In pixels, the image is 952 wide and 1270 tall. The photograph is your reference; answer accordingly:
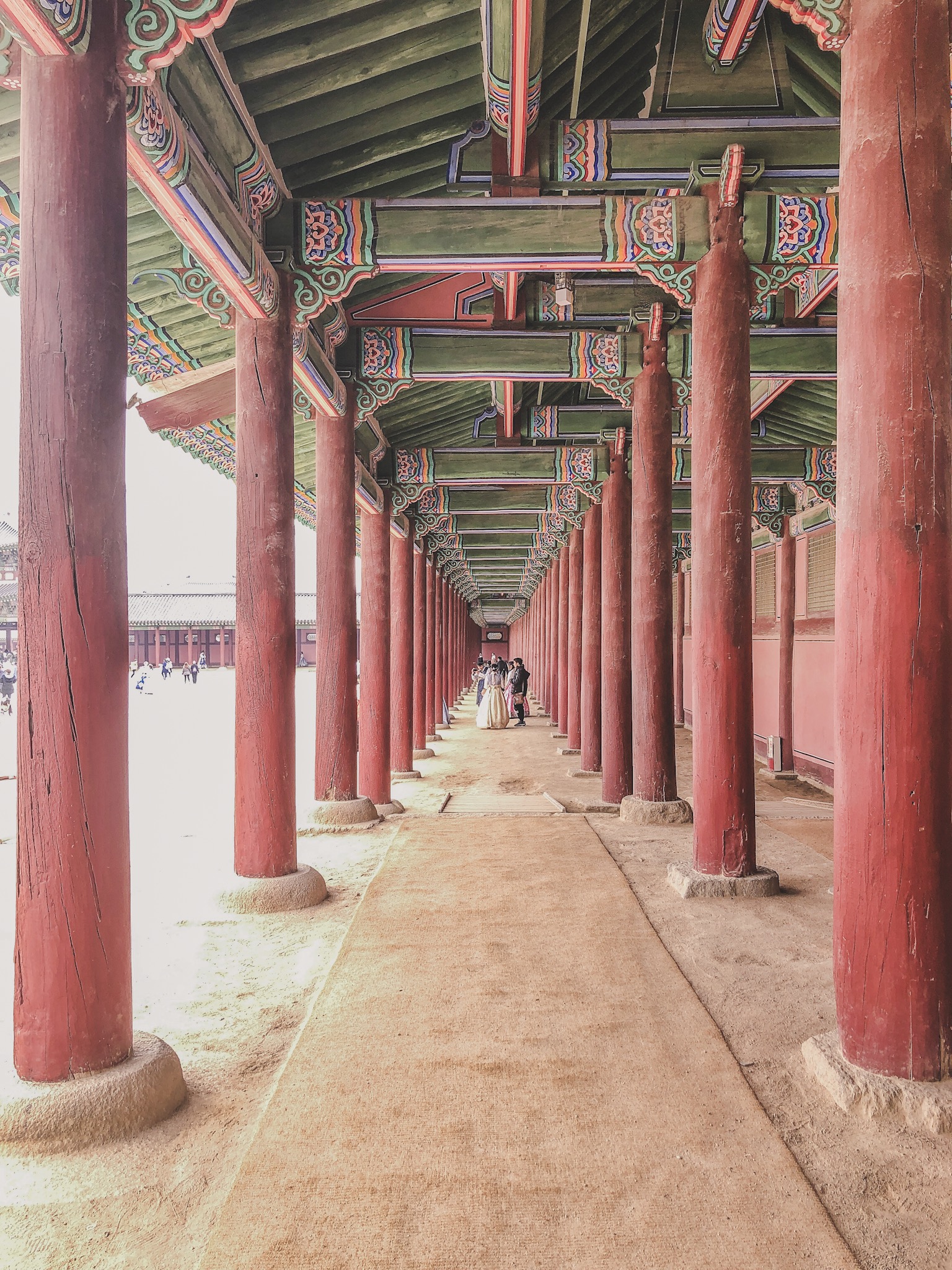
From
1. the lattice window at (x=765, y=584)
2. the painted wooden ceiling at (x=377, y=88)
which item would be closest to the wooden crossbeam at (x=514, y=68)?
the painted wooden ceiling at (x=377, y=88)

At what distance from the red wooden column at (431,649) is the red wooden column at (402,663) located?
358 cm

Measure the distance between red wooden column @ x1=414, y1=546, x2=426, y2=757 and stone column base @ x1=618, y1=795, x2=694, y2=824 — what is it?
821 cm

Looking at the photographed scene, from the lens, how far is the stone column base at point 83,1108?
8.68 feet

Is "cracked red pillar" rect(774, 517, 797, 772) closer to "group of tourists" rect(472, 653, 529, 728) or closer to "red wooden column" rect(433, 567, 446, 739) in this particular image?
"group of tourists" rect(472, 653, 529, 728)

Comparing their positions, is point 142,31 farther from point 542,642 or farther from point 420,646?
point 542,642

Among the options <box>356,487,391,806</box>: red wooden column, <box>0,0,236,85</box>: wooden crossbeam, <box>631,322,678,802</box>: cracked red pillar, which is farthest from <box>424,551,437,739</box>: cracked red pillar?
<box>0,0,236,85</box>: wooden crossbeam

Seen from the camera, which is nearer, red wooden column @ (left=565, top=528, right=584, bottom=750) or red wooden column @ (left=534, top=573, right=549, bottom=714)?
red wooden column @ (left=565, top=528, right=584, bottom=750)

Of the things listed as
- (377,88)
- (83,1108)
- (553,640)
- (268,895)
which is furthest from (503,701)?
(83,1108)

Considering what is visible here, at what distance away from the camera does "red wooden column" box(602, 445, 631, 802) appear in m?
8.95

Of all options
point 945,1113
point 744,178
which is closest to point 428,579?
point 744,178

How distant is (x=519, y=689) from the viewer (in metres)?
20.2

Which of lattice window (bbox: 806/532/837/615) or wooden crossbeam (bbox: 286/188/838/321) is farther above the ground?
wooden crossbeam (bbox: 286/188/838/321)

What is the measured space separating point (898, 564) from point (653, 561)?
4468 mm

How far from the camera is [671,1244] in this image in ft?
7.18
